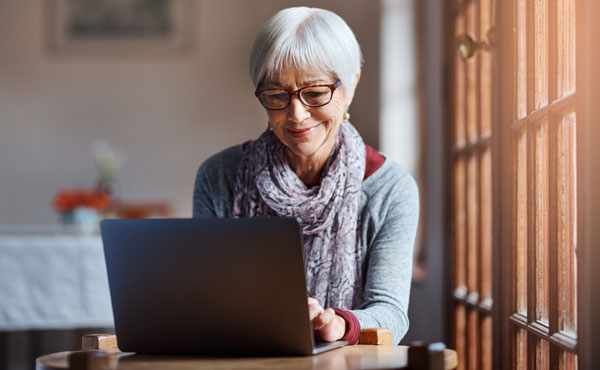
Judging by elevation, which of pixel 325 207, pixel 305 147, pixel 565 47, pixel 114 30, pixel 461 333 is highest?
pixel 114 30

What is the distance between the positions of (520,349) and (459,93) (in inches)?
42.2

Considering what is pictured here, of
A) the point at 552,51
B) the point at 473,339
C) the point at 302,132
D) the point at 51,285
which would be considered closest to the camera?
the point at 552,51

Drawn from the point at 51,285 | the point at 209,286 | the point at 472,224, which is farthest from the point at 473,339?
the point at 51,285

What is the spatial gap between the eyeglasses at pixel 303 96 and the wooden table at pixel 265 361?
48 cm

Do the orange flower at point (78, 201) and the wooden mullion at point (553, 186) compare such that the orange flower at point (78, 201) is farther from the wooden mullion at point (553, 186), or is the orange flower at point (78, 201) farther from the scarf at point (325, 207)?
the wooden mullion at point (553, 186)

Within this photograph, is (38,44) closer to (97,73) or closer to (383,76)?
(97,73)

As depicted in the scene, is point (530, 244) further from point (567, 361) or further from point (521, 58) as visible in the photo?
point (521, 58)

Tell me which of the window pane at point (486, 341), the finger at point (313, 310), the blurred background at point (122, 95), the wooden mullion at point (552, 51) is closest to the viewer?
the finger at point (313, 310)

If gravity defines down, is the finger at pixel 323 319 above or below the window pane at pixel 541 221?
below

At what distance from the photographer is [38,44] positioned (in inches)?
200

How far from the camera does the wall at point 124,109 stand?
5.05 meters

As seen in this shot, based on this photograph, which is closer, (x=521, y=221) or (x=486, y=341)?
(x=521, y=221)

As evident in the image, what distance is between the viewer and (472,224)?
80.5 inches

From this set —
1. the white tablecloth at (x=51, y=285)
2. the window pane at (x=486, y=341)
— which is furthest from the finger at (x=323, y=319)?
the white tablecloth at (x=51, y=285)
